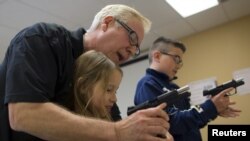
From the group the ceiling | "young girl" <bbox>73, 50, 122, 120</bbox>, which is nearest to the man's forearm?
"young girl" <bbox>73, 50, 122, 120</bbox>

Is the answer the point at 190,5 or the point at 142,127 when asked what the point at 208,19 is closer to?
the point at 190,5

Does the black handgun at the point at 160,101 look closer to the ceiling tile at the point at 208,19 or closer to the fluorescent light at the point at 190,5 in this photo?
the fluorescent light at the point at 190,5

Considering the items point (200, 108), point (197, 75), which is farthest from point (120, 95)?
point (200, 108)

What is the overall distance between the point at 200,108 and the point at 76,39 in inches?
31.1

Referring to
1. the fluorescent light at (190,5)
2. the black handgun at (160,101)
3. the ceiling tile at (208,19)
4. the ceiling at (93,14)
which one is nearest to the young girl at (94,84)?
the black handgun at (160,101)

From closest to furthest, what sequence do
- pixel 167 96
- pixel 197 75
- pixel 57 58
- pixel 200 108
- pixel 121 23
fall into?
pixel 57 58 < pixel 167 96 < pixel 121 23 < pixel 200 108 < pixel 197 75

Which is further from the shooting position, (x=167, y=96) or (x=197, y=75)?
(x=197, y=75)

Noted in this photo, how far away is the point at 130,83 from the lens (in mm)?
3936

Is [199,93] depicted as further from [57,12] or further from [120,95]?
[57,12]

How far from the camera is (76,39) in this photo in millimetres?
978

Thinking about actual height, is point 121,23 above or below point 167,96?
above

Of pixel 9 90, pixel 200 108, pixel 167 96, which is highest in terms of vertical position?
pixel 9 90

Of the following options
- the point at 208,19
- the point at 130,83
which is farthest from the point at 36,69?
the point at 130,83

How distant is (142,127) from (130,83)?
3.28 metres
